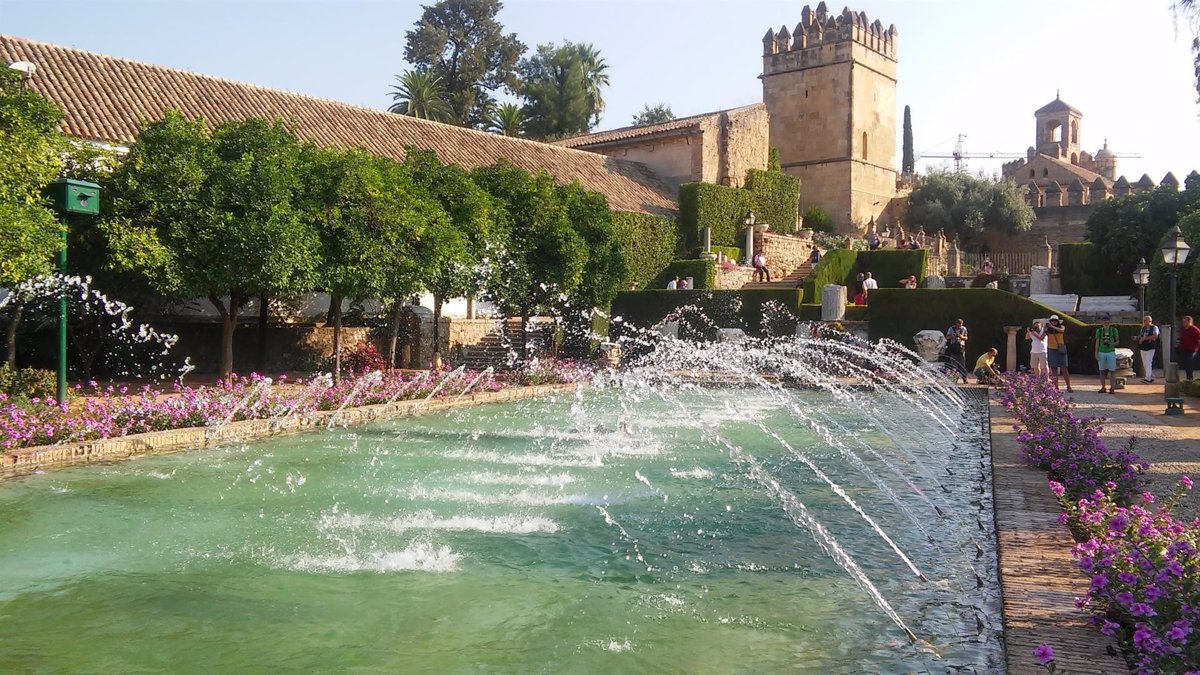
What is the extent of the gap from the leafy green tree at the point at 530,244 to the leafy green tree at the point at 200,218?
6.68m

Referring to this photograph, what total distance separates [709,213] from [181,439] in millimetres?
26863

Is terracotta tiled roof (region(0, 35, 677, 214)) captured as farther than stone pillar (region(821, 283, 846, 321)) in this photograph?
No

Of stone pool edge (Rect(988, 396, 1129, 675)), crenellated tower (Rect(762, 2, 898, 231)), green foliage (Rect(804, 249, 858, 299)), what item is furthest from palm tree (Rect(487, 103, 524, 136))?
stone pool edge (Rect(988, 396, 1129, 675))

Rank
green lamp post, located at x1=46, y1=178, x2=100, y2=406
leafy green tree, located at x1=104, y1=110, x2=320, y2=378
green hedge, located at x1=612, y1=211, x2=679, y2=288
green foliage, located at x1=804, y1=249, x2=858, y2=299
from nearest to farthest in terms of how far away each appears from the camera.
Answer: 1. green lamp post, located at x1=46, y1=178, x2=100, y2=406
2. leafy green tree, located at x1=104, y1=110, x2=320, y2=378
3. green foliage, located at x1=804, y1=249, x2=858, y2=299
4. green hedge, located at x1=612, y1=211, x2=679, y2=288

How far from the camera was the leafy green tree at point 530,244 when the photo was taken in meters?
22.2

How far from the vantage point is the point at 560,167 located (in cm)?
3369

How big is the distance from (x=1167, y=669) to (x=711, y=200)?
109ft

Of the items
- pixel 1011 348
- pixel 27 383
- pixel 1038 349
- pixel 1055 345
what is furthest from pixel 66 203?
pixel 1011 348

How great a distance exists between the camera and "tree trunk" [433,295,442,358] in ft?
70.4

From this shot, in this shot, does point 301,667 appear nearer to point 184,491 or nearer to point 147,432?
point 184,491

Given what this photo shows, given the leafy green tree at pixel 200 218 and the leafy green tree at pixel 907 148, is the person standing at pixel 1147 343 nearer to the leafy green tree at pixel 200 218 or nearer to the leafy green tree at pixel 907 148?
the leafy green tree at pixel 200 218

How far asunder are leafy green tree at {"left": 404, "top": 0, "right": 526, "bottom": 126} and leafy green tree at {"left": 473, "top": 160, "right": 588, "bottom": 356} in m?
31.4

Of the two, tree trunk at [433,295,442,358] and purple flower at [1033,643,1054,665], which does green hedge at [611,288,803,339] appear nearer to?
tree trunk at [433,295,442,358]

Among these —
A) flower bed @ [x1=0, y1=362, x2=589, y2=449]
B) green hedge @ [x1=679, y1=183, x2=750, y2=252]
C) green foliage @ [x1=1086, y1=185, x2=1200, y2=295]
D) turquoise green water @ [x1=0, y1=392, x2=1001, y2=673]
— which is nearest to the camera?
turquoise green water @ [x1=0, y1=392, x2=1001, y2=673]
